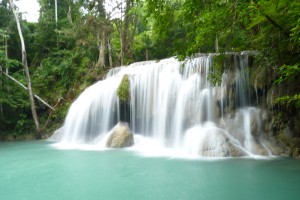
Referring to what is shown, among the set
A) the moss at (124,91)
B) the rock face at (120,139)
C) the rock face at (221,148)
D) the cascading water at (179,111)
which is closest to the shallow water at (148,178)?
the rock face at (221,148)

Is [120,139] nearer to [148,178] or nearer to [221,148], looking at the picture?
[221,148]

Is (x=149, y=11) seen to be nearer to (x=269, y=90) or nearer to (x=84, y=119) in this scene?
(x=269, y=90)

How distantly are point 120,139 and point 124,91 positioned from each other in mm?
2304

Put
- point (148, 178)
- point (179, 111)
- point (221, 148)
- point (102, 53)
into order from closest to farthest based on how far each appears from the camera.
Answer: point (148, 178), point (221, 148), point (179, 111), point (102, 53)

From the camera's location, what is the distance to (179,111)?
33.6 feet

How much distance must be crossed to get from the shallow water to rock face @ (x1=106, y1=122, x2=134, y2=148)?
1725mm

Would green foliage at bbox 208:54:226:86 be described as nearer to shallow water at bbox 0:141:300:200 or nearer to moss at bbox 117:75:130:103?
shallow water at bbox 0:141:300:200

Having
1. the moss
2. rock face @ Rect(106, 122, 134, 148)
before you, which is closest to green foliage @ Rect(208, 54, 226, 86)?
rock face @ Rect(106, 122, 134, 148)

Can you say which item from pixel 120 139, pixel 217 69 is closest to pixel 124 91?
pixel 120 139

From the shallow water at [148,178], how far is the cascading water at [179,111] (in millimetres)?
1304

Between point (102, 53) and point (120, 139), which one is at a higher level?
point (102, 53)

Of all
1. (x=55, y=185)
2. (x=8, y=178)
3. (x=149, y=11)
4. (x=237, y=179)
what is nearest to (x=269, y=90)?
(x=237, y=179)

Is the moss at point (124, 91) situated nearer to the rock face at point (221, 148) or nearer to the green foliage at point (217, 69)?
the rock face at point (221, 148)

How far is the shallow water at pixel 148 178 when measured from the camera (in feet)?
16.3
